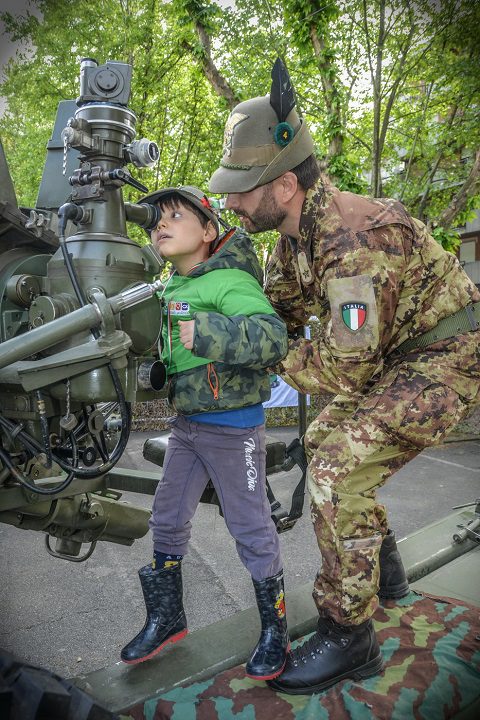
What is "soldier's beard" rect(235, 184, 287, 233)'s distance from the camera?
2.16 m

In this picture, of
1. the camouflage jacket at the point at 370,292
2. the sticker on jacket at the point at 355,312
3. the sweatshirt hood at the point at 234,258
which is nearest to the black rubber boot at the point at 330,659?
the camouflage jacket at the point at 370,292

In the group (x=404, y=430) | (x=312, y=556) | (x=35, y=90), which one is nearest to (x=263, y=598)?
(x=404, y=430)

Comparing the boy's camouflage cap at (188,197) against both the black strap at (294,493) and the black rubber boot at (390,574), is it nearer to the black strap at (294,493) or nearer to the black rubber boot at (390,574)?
the black strap at (294,493)

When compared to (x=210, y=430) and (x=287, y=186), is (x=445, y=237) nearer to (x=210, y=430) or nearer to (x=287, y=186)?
(x=287, y=186)

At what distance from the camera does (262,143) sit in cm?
211

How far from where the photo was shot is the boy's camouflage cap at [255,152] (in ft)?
6.86

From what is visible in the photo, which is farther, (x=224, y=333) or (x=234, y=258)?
(x=234, y=258)

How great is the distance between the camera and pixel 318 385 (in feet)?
6.97

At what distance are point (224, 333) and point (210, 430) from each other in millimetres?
435

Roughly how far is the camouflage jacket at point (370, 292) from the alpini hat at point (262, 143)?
17 cm

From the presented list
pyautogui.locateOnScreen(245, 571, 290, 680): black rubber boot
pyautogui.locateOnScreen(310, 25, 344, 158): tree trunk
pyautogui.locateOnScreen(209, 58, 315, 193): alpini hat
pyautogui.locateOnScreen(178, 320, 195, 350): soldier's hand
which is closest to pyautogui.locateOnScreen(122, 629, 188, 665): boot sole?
pyautogui.locateOnScreen(245, 571, 290, 680): black rubber boot

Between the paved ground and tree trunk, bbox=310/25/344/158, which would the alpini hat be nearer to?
the paved ground

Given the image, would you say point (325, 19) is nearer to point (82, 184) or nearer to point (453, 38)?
point (453, 38)

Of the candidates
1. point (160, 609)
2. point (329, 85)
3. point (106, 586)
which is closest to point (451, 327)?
point (160, 609)
